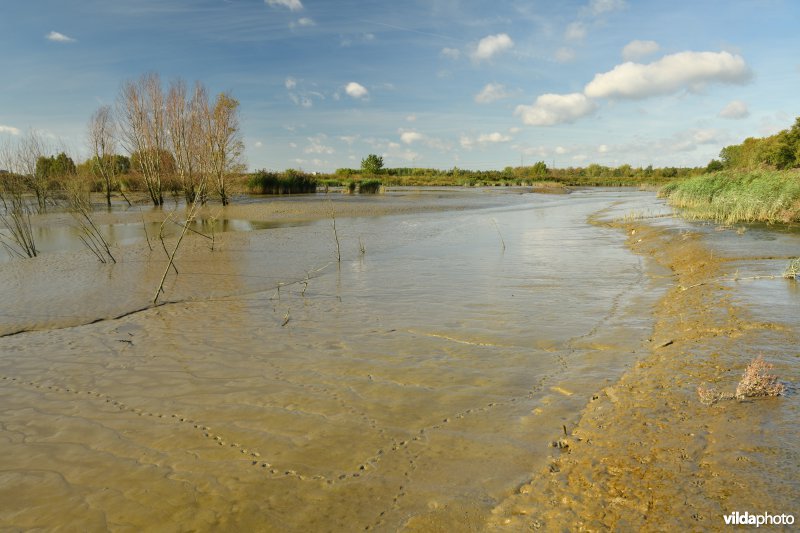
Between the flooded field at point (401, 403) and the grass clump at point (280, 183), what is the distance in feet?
117

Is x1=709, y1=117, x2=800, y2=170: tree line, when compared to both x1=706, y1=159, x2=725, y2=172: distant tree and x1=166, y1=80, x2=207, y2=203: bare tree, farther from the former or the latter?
x1=166, y1=80, x2=207, y2=203: bare tree

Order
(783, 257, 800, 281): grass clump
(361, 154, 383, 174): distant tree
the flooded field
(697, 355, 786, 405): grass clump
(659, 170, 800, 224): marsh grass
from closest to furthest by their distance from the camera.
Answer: the flooded field → (697, 355, 786, 405): grass clump → (783, 257, 800, 281): grass clump → (659, 170, 800, 224): marsh grass → (361, 154, 383, 174): distant tree

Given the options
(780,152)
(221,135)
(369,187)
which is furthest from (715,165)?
(221,135)

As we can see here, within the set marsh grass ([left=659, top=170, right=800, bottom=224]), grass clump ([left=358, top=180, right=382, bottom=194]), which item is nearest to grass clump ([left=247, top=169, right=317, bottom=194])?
grass clump ([left=358, top=180, right=382, bottom=194])

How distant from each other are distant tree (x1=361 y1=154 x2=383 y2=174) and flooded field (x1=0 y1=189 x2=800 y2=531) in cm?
8069

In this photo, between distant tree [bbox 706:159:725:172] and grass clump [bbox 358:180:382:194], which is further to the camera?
distant tree [bbox 706:159:725:172]

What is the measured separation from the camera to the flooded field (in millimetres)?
3012

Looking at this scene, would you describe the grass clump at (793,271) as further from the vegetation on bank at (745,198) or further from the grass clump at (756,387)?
the vegetation on bank at (745,198)

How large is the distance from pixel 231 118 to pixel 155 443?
32.6 metres

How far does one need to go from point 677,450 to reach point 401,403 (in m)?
2.26

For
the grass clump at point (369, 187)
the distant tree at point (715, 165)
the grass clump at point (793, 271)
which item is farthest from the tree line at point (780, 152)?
the grass clump at point (793, 271)

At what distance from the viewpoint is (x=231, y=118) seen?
32812mm

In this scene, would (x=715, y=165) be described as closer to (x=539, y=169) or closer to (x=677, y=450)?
(x=539, y=169)

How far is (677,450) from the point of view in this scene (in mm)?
3320
